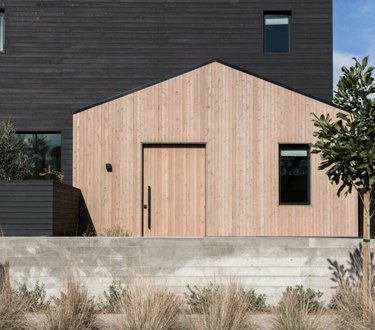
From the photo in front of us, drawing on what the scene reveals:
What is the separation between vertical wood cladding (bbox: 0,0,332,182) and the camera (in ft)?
50.1

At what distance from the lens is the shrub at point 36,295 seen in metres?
8.31

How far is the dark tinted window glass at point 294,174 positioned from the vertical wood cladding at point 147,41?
343 cm

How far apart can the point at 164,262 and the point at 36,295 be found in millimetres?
2081

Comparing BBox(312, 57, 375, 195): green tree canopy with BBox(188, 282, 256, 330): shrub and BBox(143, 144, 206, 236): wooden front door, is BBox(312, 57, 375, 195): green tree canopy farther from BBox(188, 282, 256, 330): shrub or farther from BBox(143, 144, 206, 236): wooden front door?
BBox(143, 144, 206, 236): wooden front door

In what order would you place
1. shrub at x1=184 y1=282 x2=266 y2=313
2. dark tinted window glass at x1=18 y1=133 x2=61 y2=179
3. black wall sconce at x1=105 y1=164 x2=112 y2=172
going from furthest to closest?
dark tinted window glass at x1=18 y1=133 x2=61 y2=179 < black wall sconce at x1=105 y1=164 x2=112 y2=172 < shrub at x1=184 y1=282 x2=266 y2=313

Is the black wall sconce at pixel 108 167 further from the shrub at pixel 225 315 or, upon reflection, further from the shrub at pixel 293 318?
the shrub at pixel 293 318

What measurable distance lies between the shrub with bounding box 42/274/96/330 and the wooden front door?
491cm

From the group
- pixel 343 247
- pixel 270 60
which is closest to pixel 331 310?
pixel 343 247

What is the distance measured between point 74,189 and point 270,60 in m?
6.93

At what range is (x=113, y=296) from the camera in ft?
27.7

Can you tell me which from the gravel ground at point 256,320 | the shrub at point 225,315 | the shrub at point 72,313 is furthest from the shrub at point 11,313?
the shrub at point 225,315

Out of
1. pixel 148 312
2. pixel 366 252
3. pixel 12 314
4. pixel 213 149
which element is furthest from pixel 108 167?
pixel 366 252

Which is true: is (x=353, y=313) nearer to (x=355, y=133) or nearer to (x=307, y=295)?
(x=307, y=295)

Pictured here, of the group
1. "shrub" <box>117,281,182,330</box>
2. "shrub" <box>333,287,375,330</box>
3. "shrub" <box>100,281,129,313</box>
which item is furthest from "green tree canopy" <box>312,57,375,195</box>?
"shrub" <box>100,281,129,313</box>
